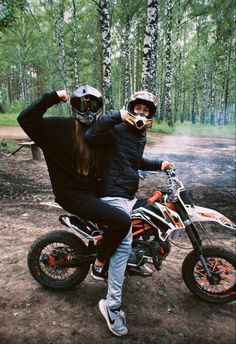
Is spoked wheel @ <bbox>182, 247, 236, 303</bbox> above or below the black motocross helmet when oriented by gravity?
below

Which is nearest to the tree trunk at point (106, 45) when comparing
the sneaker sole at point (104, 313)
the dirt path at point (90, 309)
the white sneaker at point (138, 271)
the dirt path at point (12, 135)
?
the dirt path at point (12, 135)

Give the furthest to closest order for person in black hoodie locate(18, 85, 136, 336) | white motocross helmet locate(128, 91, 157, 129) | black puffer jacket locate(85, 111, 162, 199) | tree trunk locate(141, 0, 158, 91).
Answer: tree trunk locate(141, 0, 158, 91)
black puffer jacket locate(85, 111, 162, 199)
white motocross helmet locate(128, 91, 157, 129)
person in black hoodie locate(18, 85, 136, 336)

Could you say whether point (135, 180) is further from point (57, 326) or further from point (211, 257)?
point (57, 326)

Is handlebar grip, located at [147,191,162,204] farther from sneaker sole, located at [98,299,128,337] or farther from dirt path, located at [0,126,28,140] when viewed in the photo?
dirt path, located at [0,126,28,140]

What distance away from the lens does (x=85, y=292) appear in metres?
3.75

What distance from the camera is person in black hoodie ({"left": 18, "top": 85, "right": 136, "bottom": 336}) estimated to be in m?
2.98

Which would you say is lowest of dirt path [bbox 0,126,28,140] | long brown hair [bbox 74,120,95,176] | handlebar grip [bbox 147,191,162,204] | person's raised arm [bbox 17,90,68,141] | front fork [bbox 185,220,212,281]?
front fork [bbox 185,220,212,281]

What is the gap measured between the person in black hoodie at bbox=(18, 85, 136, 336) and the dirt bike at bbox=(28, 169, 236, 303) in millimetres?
371

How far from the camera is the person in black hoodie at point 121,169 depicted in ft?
10.4

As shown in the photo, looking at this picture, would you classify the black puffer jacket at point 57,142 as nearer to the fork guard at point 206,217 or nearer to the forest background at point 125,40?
the fork guard at point 206,217

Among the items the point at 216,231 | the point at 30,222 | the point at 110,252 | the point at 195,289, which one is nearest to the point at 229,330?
the point at 195,289

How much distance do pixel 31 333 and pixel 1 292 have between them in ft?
2.73

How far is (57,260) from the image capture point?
3.66 meters

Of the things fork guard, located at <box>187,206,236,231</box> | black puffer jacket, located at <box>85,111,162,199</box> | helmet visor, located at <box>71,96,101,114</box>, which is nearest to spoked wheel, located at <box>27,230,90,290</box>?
black puffer jacket, located at <box>85,111,162,199</box>
